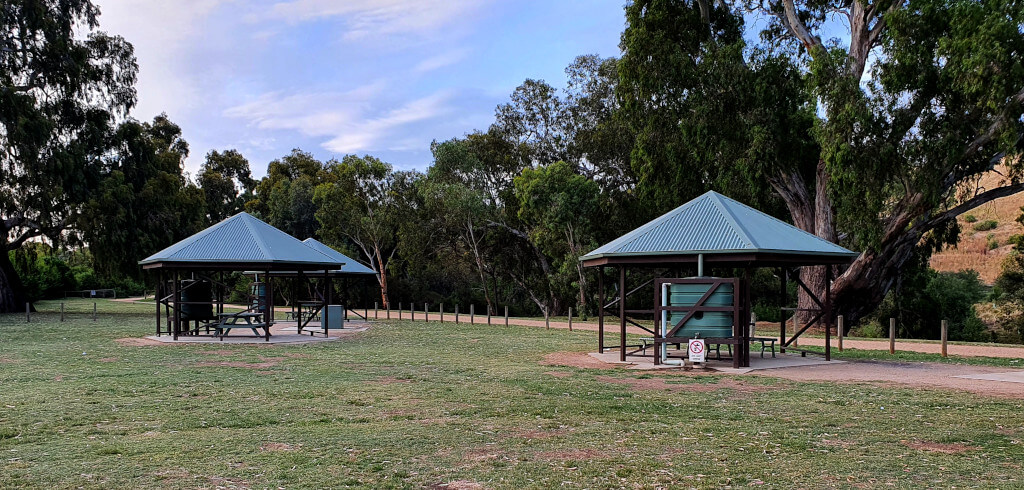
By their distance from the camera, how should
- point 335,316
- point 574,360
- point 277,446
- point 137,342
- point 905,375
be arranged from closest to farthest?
point 277,446 < point 905,375 < point 574,360 < point 137,342 < point 335,316

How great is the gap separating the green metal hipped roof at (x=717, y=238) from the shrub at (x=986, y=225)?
7299 cm

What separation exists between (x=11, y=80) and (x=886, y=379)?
39.5m

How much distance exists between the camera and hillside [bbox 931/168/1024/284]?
68.7 metres

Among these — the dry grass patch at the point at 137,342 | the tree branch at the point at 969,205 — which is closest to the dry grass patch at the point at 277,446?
the dry grass patch at the point at 137,342

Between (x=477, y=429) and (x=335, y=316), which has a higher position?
(x=335, y=316)

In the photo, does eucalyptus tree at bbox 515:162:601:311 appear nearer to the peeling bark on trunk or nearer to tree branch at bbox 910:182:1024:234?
tree branch at bbox 910:182:1024:234

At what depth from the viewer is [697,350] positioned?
1592 cm

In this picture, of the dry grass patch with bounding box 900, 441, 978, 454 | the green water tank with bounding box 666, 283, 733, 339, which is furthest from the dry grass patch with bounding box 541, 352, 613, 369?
the dry grass patch with bounding box 900, 441, 978, 454

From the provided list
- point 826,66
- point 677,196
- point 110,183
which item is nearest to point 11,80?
point 110,183

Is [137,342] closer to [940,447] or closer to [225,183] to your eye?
[940,447]

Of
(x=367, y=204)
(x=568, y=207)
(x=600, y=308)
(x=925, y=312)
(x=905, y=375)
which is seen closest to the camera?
(x=905, y=375)

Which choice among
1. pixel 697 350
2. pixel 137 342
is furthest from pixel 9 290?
pixel 697 350

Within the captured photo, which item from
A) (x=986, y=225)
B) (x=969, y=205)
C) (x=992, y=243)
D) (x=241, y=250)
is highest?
(x=986, y=225)

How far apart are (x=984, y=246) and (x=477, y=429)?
78300 millimetres
